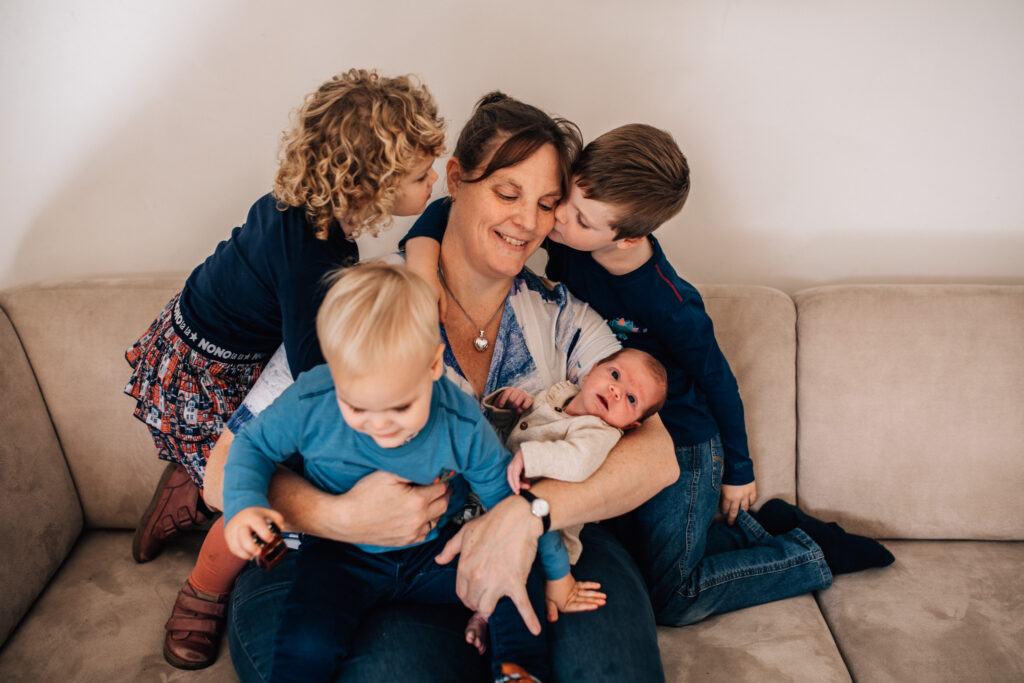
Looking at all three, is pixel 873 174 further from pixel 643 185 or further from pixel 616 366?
pixel 616 366

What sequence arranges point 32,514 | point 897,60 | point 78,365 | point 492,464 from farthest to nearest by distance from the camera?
point 897,60, point 78,365, point 32,514, point 492,464

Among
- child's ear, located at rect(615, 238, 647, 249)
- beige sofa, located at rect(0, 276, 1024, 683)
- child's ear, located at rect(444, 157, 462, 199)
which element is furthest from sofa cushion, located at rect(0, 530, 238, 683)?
child's ear, located at rect(615, 238, 647, 249)

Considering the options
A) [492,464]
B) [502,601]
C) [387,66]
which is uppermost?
[387,66]

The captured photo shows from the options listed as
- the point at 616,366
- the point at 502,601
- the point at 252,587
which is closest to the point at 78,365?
the point at 252,587

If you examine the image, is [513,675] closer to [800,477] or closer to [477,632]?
[477,632]

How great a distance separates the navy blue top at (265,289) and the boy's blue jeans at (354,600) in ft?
1.31

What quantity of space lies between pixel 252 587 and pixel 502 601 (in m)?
0.56

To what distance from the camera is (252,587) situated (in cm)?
144

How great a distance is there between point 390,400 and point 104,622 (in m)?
1.04

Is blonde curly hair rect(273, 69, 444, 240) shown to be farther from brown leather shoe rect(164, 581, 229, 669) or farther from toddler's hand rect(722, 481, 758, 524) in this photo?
toddler's hand rect(722, 481, 758, 524)

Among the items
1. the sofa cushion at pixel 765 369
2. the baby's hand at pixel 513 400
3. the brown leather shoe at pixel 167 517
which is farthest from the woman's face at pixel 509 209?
the brown leather shoe at pixel 167 517

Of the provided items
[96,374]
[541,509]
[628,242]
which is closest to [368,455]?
[541,509]

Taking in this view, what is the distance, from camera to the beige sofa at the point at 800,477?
1.49m

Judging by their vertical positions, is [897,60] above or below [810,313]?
above
